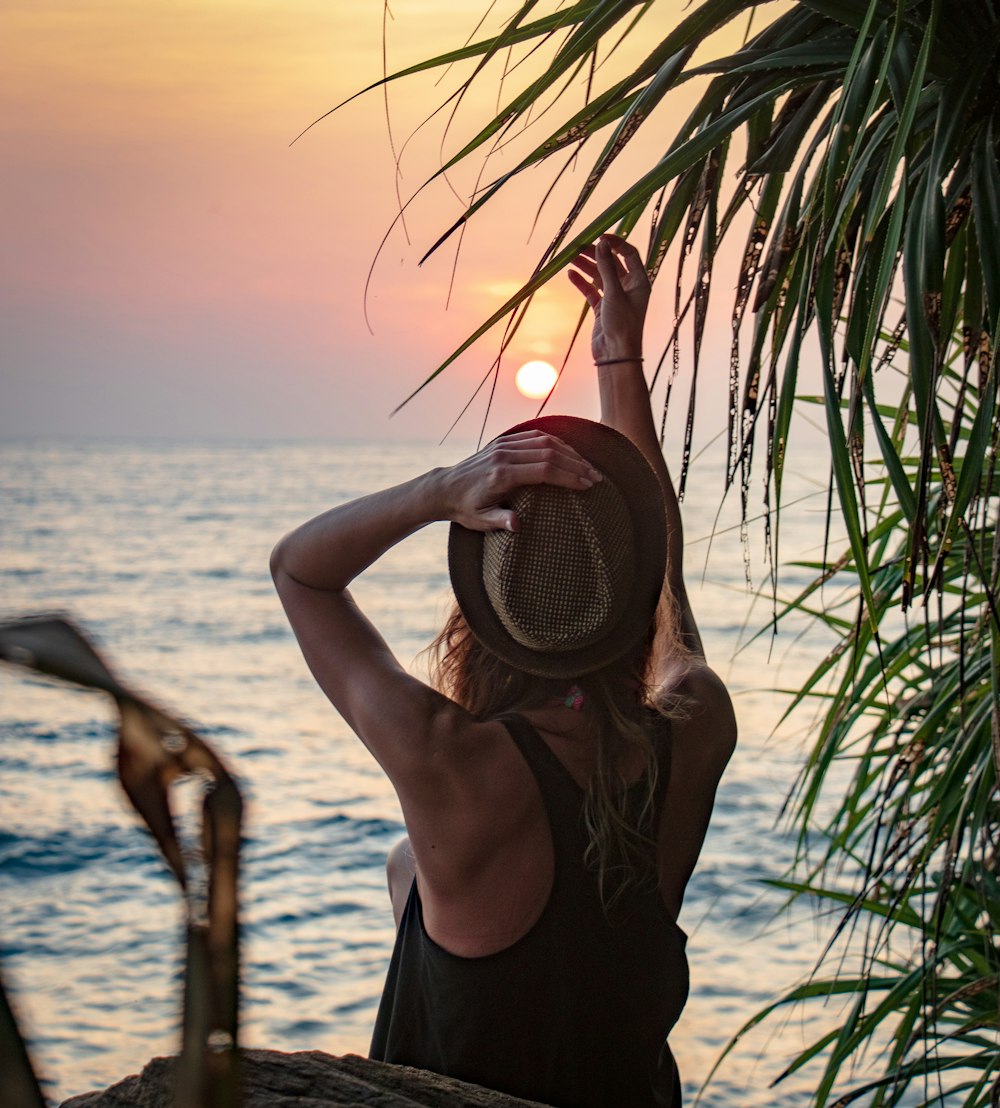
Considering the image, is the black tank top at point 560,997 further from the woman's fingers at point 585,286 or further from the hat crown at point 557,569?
the woman's fingers at point 585,286

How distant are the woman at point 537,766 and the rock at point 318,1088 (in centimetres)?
33

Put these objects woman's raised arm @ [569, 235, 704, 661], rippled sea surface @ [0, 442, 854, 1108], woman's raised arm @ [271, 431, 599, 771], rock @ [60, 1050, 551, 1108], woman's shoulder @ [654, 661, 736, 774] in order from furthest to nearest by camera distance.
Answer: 1. rippled sea surface @ [0, 442, 854, 1108]
2. woman's raised arm @ [569, 235, 704, 661]
3. woman's shoulder @ [654, 661, 736, 774]
4. woman's raised arm @ [271, 431, 599, 771]
5. rock @ [60, 1050, 551, 1108]

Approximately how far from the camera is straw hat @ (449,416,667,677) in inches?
49.3

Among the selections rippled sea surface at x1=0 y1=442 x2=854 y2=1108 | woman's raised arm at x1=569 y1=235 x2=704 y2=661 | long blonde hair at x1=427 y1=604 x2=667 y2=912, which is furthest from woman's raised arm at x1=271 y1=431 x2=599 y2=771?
woman's raised arm at x1=569 y1=235 x2=704 y2=661

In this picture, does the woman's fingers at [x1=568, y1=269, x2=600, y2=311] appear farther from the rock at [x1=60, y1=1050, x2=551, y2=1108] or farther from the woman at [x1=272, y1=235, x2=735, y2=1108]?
the rock at [x1=60, y1=1050, x2=551, y2=1108]

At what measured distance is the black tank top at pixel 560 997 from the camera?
4.09 feet

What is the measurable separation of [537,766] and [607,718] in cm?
10

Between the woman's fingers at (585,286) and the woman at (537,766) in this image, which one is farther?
the woman's fingers at (585,286)

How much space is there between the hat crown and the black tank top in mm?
102

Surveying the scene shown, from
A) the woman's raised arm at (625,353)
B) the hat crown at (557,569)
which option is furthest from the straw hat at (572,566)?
the woman's raised arm at (625,353)

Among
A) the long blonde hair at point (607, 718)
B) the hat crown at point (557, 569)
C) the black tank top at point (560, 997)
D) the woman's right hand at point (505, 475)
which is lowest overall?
the black tank top at point (560, 997)

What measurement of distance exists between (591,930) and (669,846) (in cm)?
13

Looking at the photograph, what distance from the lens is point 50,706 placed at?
1009 cm

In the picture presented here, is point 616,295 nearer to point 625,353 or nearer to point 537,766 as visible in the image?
point 625,353
